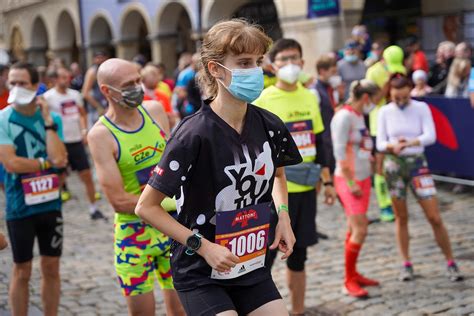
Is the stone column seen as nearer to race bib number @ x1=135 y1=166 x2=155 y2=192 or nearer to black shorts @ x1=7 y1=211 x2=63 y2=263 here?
black shorts @ x1=7 y1=211 x2=63 y2=263

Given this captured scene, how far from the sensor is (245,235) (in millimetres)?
3041

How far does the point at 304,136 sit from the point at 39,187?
1.90m

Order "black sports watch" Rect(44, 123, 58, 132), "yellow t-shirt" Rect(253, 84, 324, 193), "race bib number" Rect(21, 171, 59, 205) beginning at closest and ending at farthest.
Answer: "race bib number" Rect(21, 171, 59, 205) → "black sports watch" Rect(44, 123, 58, 132) → "yellow t-shirt" Rect(253, 84, 324, 193)

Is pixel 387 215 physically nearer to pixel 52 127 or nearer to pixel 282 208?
pixel 52 127

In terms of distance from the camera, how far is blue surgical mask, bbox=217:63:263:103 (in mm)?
2939

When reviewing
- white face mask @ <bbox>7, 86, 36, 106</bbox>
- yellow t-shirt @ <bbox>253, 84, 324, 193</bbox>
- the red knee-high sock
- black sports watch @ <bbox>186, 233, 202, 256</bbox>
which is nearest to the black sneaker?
the red knee-high sock

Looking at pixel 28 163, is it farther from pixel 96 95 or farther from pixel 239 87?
pixel 96 95

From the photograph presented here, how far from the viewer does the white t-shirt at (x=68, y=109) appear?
9.55m

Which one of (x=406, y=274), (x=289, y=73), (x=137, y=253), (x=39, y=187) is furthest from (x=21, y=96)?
(x=406, y=274)

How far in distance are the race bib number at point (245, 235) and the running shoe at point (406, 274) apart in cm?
311

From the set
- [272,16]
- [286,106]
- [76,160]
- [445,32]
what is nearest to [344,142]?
[286,106]

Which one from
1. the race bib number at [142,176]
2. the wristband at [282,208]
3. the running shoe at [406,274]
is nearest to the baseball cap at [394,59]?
the running shoe at [406,274]

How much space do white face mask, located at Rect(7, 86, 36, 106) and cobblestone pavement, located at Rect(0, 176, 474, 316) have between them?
63.8 inches

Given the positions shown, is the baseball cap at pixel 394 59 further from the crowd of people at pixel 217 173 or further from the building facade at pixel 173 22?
the building facade at pixel 173 22
